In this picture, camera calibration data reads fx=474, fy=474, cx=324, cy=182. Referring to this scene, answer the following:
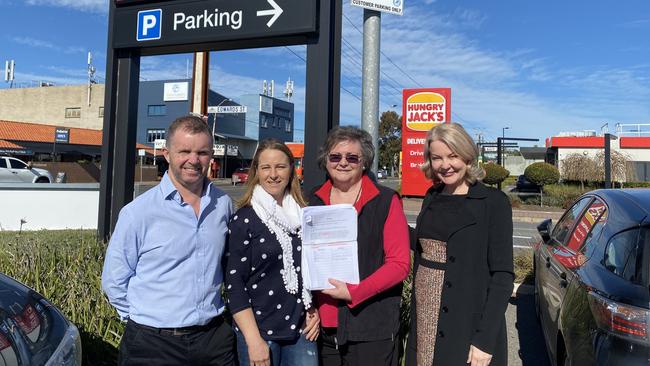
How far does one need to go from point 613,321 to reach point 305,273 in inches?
63.9

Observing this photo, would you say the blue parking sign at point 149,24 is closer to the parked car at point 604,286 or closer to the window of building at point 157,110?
the parked car at point 604,286

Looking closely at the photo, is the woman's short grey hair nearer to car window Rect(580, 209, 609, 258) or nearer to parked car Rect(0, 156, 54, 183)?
car window Rect(580, 209, 609, 258)

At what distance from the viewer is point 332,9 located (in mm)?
4066

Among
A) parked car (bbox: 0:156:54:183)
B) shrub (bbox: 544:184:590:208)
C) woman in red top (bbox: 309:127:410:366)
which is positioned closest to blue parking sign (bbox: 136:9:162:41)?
woman in red top (bbox: 309:127:410:366)

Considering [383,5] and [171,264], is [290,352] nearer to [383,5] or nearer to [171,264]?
[171,264]

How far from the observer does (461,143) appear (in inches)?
92.7

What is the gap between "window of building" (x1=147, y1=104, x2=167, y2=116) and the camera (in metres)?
54.1

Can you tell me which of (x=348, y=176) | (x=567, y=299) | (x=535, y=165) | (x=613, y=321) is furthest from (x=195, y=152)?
(x=535, y=165)

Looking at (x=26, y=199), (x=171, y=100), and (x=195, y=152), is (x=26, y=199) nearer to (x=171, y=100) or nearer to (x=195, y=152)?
(x=195, y=152)

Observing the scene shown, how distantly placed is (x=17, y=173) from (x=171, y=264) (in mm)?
25802

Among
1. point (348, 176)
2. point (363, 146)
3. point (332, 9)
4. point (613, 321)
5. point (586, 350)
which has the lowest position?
point (586, 350)

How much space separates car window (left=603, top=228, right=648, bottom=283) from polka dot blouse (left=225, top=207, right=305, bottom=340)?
181 centimetres

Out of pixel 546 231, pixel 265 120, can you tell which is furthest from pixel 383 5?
pixel 265 120

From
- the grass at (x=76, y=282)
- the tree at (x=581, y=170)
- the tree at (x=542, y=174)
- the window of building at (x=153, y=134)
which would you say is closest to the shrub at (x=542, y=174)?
the tree at (x=542, y=174)
